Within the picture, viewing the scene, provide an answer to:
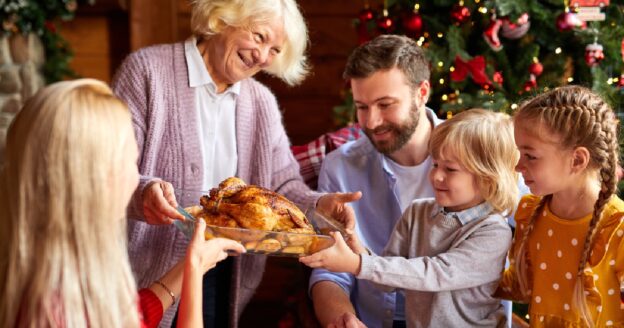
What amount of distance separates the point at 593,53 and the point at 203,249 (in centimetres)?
187

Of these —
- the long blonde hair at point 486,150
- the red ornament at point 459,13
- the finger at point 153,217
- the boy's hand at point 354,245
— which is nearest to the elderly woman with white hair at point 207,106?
the boy's hand at point 354,245

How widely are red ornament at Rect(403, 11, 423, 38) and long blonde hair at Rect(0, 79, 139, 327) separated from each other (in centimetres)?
180

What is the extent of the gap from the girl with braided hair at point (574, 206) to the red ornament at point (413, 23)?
125 cm

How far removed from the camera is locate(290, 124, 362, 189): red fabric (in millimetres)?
2533

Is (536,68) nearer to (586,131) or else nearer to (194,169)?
(586,131)

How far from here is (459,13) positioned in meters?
2.78

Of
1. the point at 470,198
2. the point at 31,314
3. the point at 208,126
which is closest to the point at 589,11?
the point at 470,198

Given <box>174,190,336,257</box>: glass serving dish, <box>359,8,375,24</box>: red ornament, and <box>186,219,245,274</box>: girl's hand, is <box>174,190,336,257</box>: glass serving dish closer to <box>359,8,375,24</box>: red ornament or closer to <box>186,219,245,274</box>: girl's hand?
<box>186,219,245,274</box>: girl's hand

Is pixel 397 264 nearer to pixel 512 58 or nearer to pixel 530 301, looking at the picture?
pixel 530 301

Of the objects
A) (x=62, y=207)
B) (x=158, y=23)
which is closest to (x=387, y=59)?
(x=62, y=207)

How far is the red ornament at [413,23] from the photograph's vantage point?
284 centimetres

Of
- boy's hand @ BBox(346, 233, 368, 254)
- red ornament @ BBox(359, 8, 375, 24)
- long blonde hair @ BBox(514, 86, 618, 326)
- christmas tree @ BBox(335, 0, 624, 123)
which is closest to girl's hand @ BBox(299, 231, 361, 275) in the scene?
boy's hand @ BBox(346, 233, 368, 254)

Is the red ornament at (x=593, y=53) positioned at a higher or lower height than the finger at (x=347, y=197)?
higher

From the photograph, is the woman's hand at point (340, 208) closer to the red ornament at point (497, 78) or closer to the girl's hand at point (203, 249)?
the girl's hand at point (203, 249)
